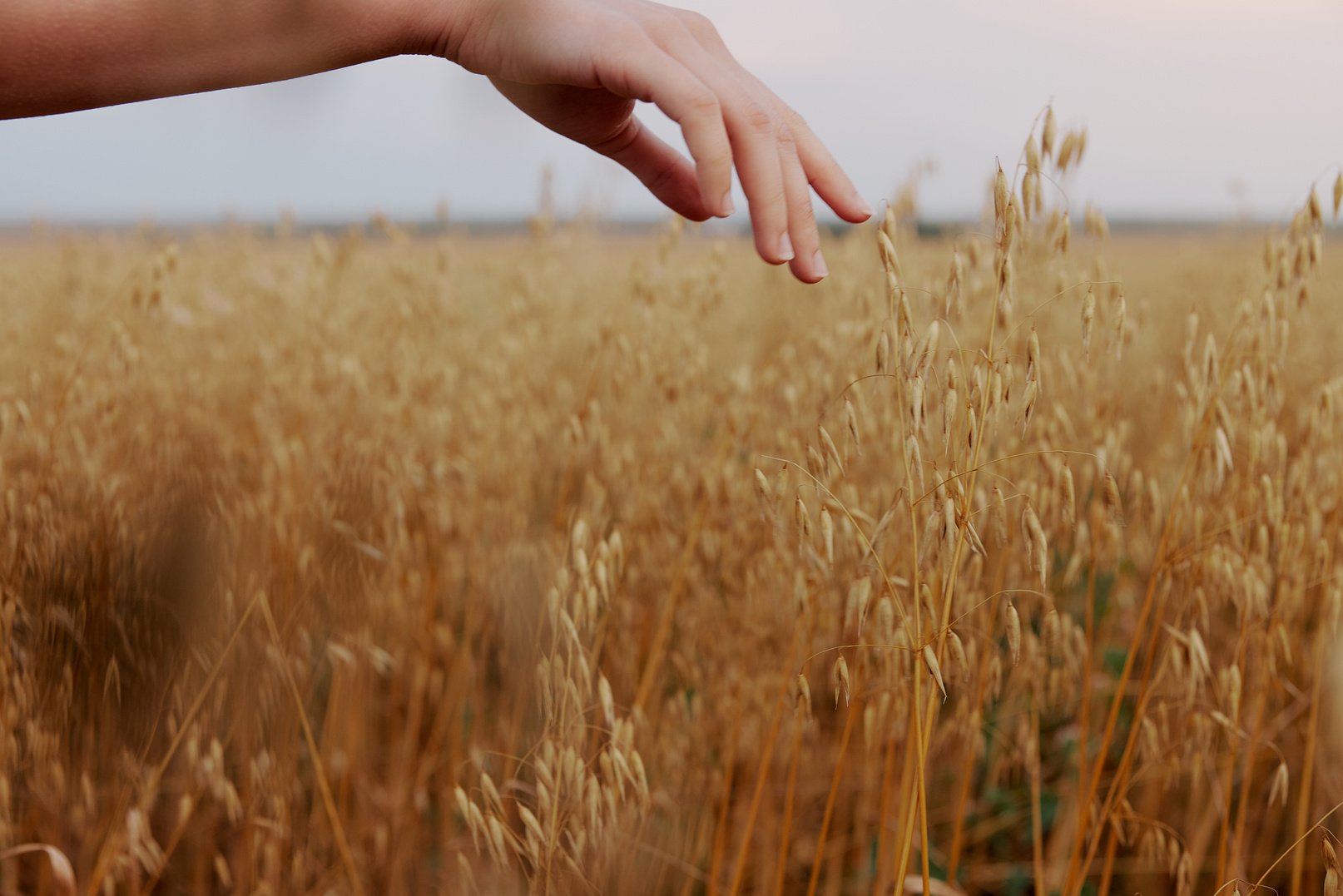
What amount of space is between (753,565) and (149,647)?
83cm

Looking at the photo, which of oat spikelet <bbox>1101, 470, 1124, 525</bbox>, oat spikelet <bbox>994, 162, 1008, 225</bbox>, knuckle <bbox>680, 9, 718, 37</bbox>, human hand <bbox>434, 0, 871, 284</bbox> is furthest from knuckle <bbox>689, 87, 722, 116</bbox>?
oat spikelet <bbox>1101, 470, 1124, 525</bbox>

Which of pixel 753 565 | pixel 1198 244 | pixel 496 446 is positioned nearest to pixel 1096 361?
pixel 753 565

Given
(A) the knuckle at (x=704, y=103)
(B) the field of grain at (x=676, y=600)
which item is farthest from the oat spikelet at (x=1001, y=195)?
(A) the knuckle at (x=704, y=103)

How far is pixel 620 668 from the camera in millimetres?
1614

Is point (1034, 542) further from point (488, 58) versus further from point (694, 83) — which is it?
point (488, 58)

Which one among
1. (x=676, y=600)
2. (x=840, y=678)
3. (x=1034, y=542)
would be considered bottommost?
(x=676, y=600)

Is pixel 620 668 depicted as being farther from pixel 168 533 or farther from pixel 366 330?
pixel 366 330

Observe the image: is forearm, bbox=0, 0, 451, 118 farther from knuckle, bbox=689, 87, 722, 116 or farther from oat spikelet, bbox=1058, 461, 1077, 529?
oat spikelet, bbox=1058, 461, 1077, 529

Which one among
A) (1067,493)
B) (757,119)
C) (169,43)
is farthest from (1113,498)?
(169,43)

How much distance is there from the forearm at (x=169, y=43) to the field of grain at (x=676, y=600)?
0.51 metres

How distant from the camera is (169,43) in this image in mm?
877

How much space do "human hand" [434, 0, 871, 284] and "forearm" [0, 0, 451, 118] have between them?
0.09 m

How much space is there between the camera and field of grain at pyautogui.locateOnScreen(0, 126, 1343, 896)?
0.99 metres

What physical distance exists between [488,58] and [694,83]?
0.81 feet
